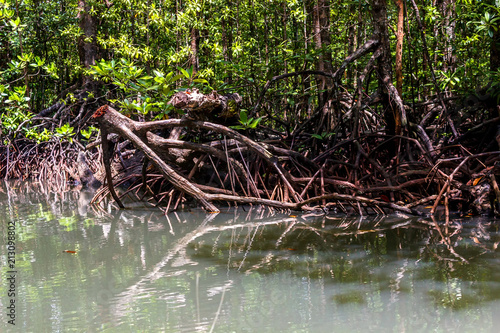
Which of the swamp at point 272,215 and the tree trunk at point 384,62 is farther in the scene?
the tree trunk at point 384,62

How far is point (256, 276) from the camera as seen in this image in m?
2.38

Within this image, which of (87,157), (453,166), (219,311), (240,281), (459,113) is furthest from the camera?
(87,157)

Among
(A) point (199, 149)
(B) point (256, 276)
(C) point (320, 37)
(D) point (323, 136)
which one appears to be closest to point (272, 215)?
(A) point (199, 149)

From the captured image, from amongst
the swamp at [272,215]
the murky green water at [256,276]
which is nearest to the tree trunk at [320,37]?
the swamp at [272,215]

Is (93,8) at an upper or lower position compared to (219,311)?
upper

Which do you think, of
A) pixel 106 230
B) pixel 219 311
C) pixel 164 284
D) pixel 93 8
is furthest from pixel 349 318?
pixel 93 8

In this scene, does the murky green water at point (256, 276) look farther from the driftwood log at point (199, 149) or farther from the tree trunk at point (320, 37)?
the tree trunk at point (320, 37)

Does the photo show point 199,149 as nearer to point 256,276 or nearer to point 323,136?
point 323,136

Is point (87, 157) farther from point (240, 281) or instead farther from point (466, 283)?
point (466, 283)

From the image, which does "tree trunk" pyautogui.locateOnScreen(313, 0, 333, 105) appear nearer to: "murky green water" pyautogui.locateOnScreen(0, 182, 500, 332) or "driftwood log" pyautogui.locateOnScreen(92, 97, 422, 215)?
"driftwood log" pyautogui.locateOnScreen(92, 97, 422, 215)

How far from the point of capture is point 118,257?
2.86 metres

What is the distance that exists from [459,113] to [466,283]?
136 inches

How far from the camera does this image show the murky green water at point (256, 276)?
5.96 feet

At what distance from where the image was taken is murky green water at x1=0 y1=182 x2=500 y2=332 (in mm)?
1815
